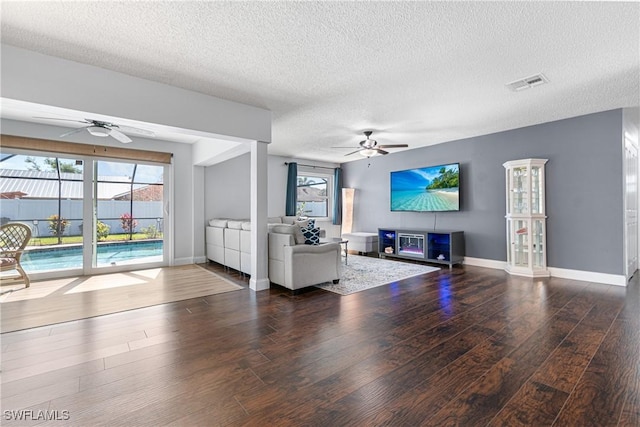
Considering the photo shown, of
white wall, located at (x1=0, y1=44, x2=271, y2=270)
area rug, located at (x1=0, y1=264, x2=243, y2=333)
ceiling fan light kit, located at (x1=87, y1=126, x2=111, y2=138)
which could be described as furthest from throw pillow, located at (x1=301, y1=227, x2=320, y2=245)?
ceiling fan light kit, located at (x1=87, y1=126, x2=111, y2=138)

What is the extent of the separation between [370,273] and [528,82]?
3.43 metres

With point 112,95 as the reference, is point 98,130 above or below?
below

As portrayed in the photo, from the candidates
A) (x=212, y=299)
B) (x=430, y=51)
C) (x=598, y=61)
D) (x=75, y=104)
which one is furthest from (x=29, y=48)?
(x=598, y=61)

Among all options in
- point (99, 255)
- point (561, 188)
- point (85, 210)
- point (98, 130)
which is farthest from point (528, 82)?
point (99, 255)

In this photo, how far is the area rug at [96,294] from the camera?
3021 mm

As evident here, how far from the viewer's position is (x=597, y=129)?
4328mm

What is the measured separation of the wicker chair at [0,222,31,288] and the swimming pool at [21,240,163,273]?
0.32 m

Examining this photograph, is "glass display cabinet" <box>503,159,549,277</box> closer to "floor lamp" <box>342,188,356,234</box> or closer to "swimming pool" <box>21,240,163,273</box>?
"floor lamp" <box>342,188,356,234</box>

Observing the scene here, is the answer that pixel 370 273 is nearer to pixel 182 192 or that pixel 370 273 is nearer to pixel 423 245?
pixel 423 245

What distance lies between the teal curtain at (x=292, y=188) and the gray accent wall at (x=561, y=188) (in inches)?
131

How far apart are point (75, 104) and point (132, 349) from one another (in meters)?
2.35

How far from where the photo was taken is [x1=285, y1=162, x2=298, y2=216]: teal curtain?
24.8 ft

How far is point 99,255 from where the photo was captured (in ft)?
17.0

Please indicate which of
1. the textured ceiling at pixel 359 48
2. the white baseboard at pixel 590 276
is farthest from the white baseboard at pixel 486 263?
the textured ceiling at pixel 359 48
